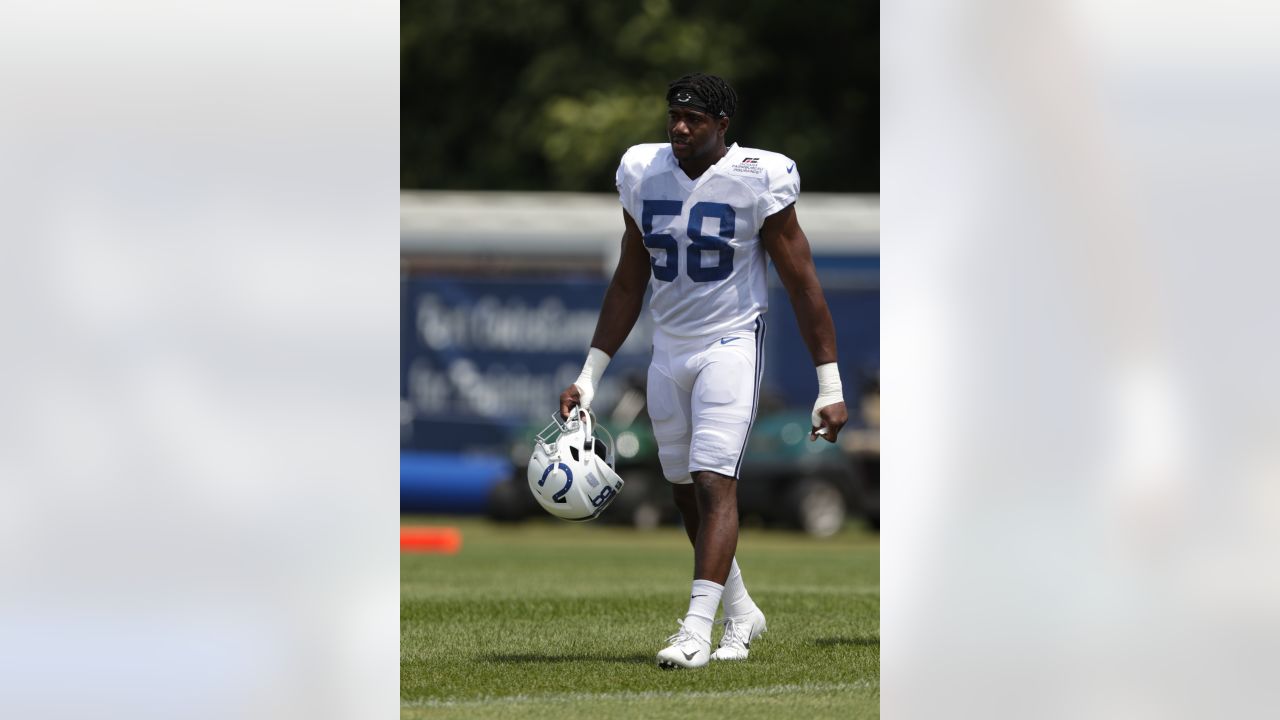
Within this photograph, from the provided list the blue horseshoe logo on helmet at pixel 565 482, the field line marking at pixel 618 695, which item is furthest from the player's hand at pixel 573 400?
the field line marking at pixel 618 695

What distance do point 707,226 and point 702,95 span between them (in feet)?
1.67

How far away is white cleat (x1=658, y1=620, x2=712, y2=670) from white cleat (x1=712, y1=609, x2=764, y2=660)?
28 cm

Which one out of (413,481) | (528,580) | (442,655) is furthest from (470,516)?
(442,655)

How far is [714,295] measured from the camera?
8.12 m

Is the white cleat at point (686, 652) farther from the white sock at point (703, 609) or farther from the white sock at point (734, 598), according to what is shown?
the white sock at point (734, 598)

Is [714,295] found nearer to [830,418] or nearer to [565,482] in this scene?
[830,418]

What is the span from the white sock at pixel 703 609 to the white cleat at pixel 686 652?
23 mm

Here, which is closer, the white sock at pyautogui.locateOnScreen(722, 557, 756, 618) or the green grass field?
the green grass field

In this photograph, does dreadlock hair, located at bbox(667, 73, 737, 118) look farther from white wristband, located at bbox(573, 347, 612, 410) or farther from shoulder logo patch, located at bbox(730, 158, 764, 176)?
white wristband, located at bbox(573, 347, 612, 410)

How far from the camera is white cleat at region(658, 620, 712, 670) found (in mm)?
7637
